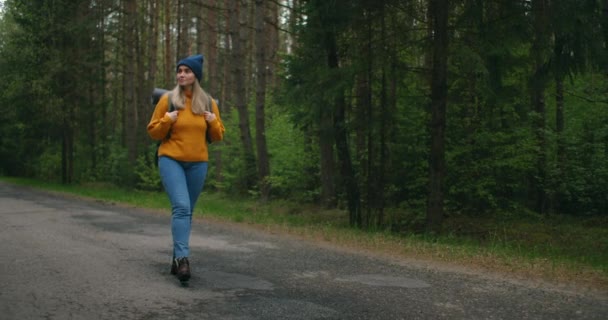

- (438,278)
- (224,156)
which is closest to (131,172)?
(224,156)

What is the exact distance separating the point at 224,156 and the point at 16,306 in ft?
67.7

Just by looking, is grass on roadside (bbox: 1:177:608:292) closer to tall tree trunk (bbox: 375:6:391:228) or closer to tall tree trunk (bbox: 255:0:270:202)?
tall tree trunk (bbox: 255:0:270:202)

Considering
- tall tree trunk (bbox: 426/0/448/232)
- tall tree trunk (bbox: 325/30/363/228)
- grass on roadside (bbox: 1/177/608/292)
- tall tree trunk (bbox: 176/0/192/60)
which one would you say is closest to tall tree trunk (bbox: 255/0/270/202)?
grass on roadside (bbox: 1/177/608/292)

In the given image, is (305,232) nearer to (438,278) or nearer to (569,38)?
(438,278)

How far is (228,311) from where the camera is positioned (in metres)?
4.59

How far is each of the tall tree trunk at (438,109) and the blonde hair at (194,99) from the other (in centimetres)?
678

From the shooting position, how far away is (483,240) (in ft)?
41.3

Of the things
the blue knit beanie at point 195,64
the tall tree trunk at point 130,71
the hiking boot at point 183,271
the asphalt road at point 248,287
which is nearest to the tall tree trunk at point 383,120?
the asphalt road at point 248,287

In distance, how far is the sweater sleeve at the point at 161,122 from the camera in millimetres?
5500

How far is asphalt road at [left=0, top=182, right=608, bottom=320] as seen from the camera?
4.61 metres

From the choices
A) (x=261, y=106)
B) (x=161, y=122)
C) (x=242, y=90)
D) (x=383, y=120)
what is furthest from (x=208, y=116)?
(x=242, y=90)

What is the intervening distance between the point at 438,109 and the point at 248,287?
24.2 feet

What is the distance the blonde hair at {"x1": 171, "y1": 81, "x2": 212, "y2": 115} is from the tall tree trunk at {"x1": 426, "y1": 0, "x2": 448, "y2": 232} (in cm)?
678

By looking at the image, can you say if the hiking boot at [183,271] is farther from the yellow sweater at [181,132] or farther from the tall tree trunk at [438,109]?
the tall tree trunk at [438,109]
